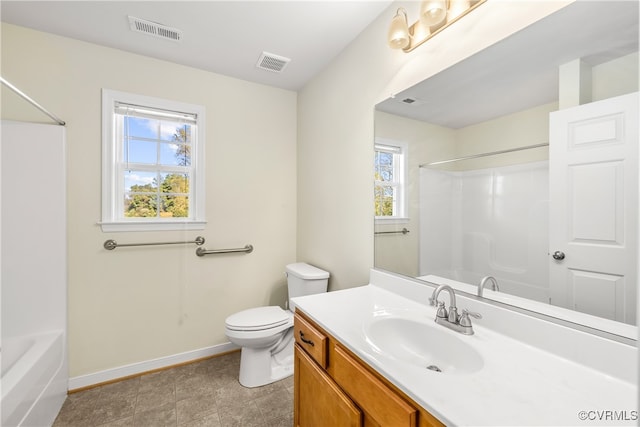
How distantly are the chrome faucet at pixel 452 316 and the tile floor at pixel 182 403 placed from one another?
1.18 metres

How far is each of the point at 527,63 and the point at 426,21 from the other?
1.61ft

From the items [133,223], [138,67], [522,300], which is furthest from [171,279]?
[522,300]

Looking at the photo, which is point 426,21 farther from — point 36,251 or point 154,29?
point 36,251

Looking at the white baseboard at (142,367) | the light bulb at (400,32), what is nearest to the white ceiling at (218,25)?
the light bulb at (400,32)

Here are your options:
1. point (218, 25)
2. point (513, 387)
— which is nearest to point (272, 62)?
point (218, 25)

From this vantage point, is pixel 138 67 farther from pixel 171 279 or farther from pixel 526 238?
pixel 526 238

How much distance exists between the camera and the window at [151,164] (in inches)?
79.3

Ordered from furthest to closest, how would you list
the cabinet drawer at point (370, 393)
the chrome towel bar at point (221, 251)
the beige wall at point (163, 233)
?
the chrome towel bar at point (221, 251), the beige wall at point (163, 233), the cabinet drawer at point (370, 393)

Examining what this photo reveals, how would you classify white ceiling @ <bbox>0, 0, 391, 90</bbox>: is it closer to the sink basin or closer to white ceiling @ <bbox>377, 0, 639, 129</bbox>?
white ceiling @ <bbox>377, 0, 639, 129</bbox>

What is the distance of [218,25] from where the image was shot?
5.78 ft

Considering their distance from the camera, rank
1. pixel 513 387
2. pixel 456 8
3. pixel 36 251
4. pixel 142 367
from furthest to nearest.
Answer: pixel 142 367 < pixel 36 251 < pixel 456 8 < pixel 513 387

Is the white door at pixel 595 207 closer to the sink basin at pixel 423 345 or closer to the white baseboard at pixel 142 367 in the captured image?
the sink basin at pixel 423 345

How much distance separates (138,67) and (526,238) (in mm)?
2702

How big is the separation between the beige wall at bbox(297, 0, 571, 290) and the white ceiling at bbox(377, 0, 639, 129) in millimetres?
53
